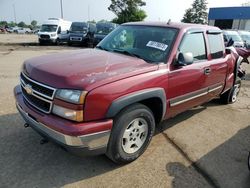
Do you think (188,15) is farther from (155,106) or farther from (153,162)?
(153,162)

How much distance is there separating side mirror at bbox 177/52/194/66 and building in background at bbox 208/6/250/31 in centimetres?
5107

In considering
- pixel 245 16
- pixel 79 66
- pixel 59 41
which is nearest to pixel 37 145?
pixel 79 66

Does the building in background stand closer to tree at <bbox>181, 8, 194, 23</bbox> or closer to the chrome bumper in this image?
tree at <bbox>181, 8, 194, 23</bbox>

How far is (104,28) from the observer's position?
19.8 metres

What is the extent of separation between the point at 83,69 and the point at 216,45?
9.89ft

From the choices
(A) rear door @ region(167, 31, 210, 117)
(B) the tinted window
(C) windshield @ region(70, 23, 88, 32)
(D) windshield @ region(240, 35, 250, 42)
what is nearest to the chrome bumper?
(A) rear door @ region(167, 31, 210, 117)

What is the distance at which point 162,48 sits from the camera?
3805 millimetres

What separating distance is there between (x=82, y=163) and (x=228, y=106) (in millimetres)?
4109

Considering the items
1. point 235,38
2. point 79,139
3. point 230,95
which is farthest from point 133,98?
point 235,38

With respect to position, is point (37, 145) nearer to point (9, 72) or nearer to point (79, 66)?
point (79, 66)

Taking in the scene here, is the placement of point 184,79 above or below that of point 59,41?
above

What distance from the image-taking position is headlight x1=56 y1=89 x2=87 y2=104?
2.72 metres

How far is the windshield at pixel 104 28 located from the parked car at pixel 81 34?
5.57ft

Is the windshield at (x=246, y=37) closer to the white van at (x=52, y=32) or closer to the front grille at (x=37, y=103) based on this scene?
the white van at (x=52, y=32)
